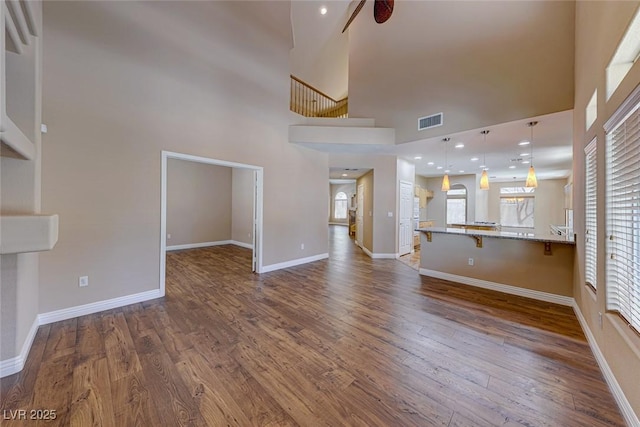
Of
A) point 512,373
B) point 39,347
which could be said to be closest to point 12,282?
point 39,347

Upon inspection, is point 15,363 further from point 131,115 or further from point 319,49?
point 319,49

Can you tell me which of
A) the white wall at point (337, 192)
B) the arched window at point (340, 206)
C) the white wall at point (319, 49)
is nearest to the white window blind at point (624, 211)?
the white wall at point (319, 49)

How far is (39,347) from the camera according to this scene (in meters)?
2.20

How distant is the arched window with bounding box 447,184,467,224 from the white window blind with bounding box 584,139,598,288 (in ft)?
24.7

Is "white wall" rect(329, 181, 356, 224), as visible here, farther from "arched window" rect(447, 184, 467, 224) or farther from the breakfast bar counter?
the breakfast bar counter

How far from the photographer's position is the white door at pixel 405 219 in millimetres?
6425

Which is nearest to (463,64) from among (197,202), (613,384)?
(613,384)

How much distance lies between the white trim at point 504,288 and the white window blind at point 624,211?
5.96 ft

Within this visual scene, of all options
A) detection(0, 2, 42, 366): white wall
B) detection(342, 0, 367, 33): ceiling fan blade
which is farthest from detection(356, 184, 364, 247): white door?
detection(0, 2, 42, 366): white wall

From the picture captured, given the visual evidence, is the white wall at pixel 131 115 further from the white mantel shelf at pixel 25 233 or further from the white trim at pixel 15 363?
the white mantel shelf at pixel 25 233

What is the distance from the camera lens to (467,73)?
3.90 metres

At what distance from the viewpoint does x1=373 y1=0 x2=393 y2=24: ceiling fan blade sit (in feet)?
16.3

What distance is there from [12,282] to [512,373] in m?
4.04

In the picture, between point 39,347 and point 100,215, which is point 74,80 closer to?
point 100,215
